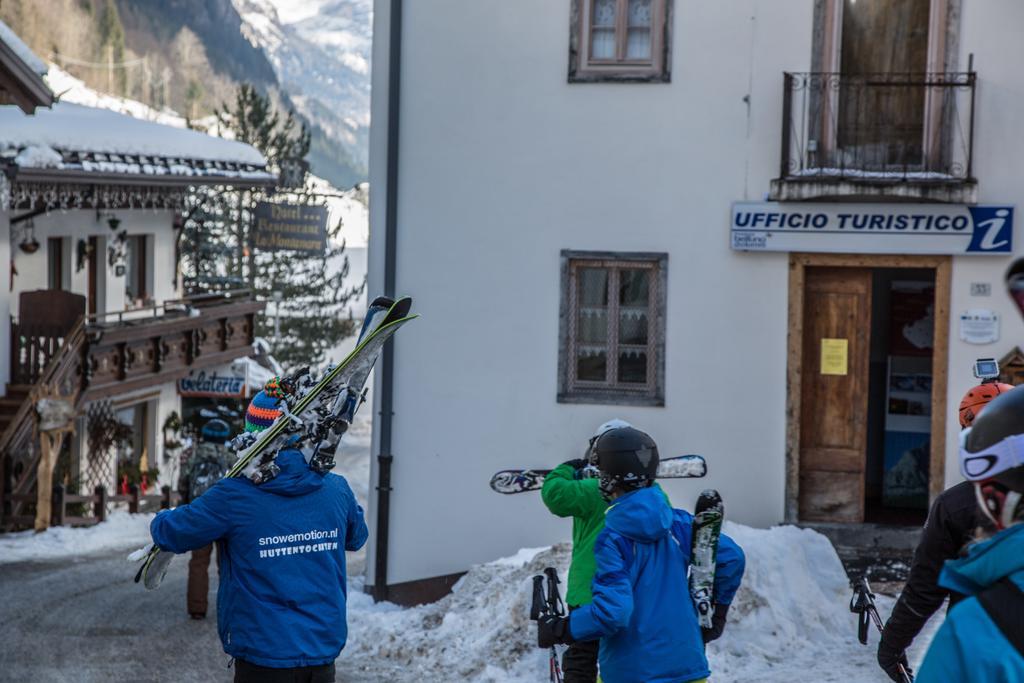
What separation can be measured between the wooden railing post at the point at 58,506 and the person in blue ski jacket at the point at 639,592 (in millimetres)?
15074

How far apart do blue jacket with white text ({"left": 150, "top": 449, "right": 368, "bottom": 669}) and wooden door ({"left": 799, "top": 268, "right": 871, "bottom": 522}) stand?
732 cm

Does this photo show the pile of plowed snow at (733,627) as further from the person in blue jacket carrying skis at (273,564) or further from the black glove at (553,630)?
the person in blue jacket carrying skis at (273,564)

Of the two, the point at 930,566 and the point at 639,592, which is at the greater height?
the point at 930,566

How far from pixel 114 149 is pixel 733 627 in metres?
15.0

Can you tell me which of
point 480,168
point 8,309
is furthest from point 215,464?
point 8,309

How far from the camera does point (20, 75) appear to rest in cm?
1360

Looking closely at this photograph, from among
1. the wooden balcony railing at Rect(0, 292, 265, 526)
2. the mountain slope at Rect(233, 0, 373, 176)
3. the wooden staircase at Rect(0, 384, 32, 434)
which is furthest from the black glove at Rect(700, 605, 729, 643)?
the mountain slope at Rect(233, 0, 373, 176)

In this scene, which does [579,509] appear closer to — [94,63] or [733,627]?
[733,627]

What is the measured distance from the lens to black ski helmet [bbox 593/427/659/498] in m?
5.28

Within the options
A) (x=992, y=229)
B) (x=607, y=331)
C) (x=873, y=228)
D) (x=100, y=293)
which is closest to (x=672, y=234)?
(x=607, y=331)

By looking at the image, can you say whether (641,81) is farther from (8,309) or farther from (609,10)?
(8,309)

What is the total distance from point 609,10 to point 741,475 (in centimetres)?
391

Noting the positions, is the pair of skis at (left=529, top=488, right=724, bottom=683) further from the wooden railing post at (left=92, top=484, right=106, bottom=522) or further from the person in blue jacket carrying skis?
the wooden railing post at (left=92, top=484, right=106, bottom=522)

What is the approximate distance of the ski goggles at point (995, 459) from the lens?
112 inches
